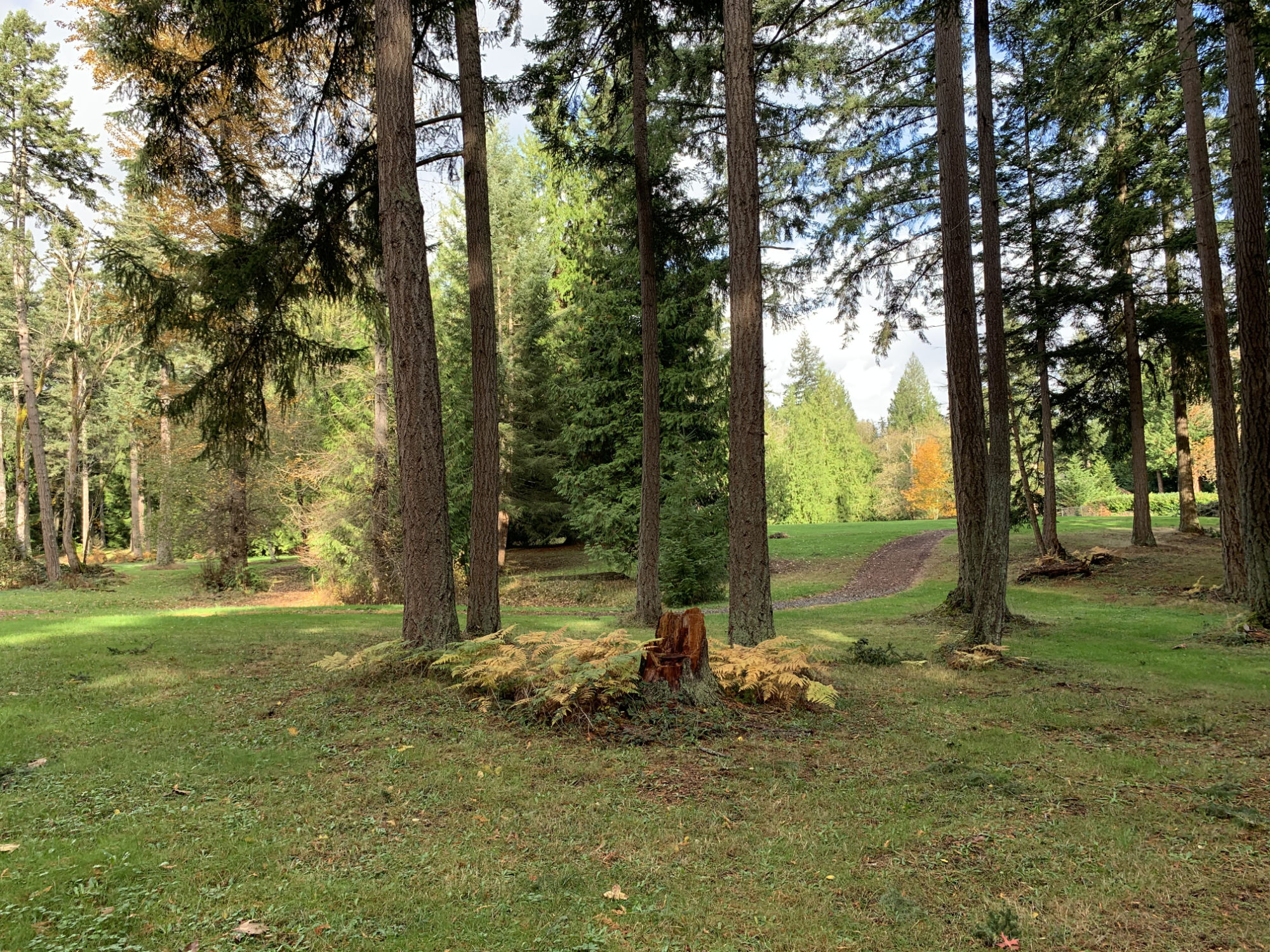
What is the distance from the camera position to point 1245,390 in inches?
401

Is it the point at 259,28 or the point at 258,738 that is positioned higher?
the point at 259,28

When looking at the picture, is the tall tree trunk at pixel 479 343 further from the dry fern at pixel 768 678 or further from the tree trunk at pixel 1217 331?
the tree trunk at pixel 1217 331

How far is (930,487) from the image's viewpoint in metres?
52.0

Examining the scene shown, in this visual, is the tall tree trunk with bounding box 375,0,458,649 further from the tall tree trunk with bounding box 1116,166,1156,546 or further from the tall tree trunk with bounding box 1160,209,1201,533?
the tall tree trunk with bounding box 1116,166,1156,546

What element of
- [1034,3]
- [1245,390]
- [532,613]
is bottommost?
[532,613]

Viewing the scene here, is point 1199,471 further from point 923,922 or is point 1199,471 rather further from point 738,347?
point 923,922

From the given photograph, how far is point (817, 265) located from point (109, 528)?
177ft

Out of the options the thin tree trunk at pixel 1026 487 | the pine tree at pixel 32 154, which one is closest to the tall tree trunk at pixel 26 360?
the pine tree at pixel 32 154

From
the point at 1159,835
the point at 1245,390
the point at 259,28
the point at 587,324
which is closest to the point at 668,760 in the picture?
the point at 1159,835

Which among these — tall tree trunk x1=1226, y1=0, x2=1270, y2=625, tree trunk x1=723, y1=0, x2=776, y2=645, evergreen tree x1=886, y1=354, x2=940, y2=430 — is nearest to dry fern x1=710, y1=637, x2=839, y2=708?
tree trunk x1=723, y1=0, x2=776, y2=645

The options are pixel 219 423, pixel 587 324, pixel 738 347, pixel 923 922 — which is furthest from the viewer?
pixel 587 324

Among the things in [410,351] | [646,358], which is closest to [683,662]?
[410,351]

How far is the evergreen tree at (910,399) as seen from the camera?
73.9 m

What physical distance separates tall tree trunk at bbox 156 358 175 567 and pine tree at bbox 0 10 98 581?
3.61 meters
